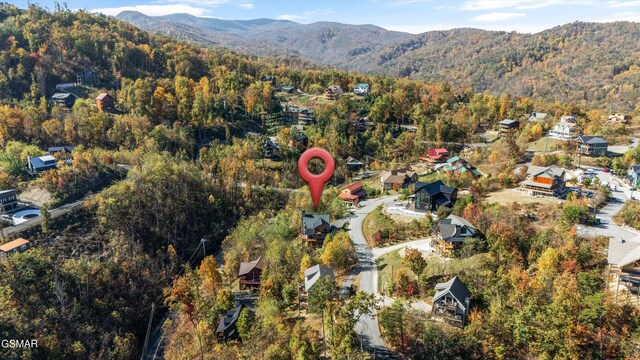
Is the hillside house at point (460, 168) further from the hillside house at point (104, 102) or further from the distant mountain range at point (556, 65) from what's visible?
the distant mountain range at point (556, 65)

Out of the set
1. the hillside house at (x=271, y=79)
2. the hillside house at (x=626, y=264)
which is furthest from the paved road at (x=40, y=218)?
the hillside house at (x=271, y=79)

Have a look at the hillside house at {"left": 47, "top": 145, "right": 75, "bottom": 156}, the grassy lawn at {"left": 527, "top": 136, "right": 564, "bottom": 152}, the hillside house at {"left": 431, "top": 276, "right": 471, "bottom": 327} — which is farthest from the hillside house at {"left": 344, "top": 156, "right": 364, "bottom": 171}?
the hillside house at {"left": 47, "top": 145, "right": 75, "bottom": 156}

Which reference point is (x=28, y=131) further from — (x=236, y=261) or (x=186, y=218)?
(x=236, y=261)

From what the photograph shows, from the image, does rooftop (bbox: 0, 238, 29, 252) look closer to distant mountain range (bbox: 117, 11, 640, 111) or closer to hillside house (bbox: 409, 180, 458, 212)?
hillside house (bbox: 409, 180, 458, 212)

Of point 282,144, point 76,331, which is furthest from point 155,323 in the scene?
point 282,144

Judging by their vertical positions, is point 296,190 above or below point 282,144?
below
